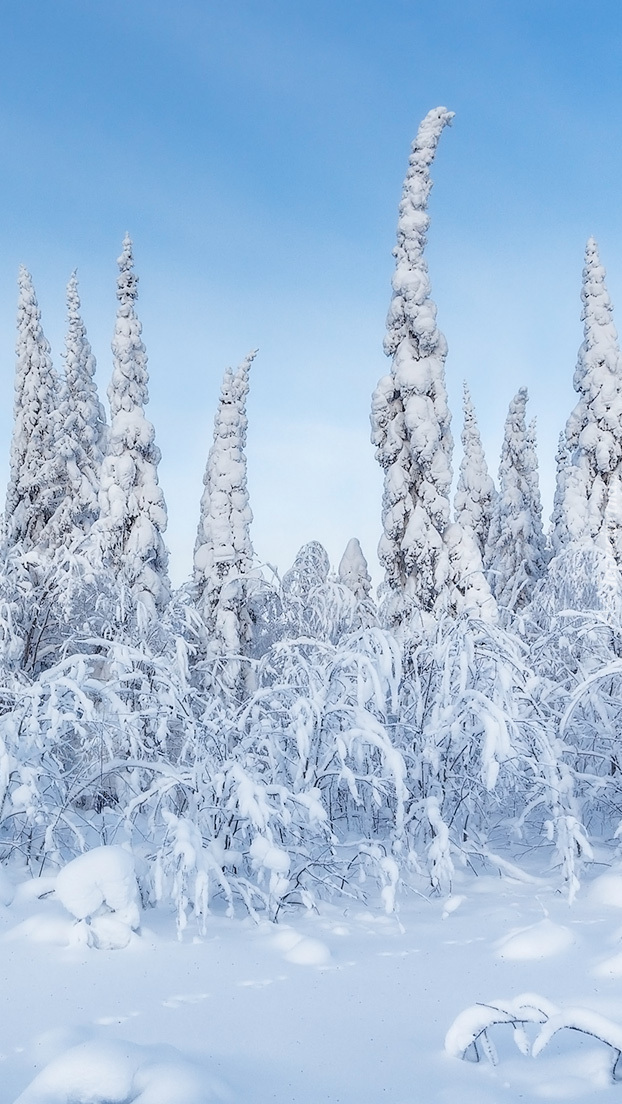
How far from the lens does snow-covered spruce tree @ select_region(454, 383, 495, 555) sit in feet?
119

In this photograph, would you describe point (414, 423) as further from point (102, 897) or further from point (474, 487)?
point (474, 487)

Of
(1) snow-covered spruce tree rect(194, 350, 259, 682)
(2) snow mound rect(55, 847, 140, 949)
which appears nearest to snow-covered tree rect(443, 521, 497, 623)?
(1) snow-covered spruce tree rect(194, 350, 259, 682)

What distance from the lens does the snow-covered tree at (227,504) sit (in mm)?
19125

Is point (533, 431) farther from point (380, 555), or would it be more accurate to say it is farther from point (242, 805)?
point (242, 805)

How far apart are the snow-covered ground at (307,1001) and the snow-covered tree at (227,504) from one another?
13.6 meters

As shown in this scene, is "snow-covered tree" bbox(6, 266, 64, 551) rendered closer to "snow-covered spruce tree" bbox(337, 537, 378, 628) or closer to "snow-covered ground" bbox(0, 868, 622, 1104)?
"snow-covered spruce tree" bbox(337, 537, 378, 628)

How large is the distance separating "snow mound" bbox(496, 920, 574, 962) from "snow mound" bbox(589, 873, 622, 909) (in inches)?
44.0

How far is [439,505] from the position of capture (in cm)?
1600

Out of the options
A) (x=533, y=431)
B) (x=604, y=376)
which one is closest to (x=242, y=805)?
(x=604, y=376)

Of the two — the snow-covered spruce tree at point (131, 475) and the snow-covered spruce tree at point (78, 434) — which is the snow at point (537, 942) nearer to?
the snow-covered spruce tree at point (131, 475)

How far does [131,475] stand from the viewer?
18.8 meters

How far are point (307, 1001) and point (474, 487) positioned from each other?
3401 centimetres

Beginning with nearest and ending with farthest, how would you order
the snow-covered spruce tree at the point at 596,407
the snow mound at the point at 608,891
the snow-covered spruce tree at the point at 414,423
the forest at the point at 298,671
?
the snow mound at the point at 608,891
the forest at the point at 298,671
the snow-covered spruce tree at the point at 414,423
the snow-covered spruce tree at the point at 596,407

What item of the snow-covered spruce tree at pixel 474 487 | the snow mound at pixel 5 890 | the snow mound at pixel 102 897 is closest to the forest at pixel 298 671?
the snow mound at pixel 102 897
